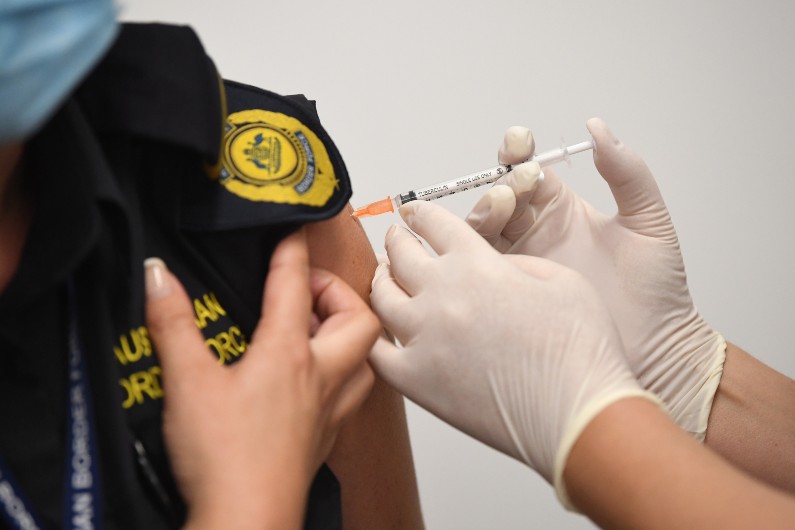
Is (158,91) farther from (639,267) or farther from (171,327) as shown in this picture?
(639,267)

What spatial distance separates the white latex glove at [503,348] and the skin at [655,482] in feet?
0.09

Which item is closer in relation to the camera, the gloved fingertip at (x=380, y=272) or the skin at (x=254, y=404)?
the skin at (x=254, y=404)

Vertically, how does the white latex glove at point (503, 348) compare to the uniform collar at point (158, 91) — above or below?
below

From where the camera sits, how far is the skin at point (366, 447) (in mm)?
931

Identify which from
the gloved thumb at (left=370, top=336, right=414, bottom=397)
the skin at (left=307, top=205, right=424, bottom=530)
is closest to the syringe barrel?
the skin at (left=307, top=205, right=424, bottom=530)

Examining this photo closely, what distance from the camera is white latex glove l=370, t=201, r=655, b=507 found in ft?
2.85

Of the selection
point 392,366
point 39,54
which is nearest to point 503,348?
point 392,366

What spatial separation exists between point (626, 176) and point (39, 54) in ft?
2.89

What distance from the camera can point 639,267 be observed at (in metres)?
1.17

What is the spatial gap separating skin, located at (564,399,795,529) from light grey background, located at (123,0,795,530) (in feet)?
3.04

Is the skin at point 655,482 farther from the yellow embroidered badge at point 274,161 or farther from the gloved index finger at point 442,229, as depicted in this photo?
the yellow embroidered badge at point 274,161

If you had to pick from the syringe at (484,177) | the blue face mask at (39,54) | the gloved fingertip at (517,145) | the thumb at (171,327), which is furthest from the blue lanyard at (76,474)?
the gloved fingertip at (517,145)

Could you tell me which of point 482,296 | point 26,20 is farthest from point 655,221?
point 26,20

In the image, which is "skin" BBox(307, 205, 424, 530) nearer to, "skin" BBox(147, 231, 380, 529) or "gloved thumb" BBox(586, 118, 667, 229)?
"skin" BBox(147, 231, 380, 529)
